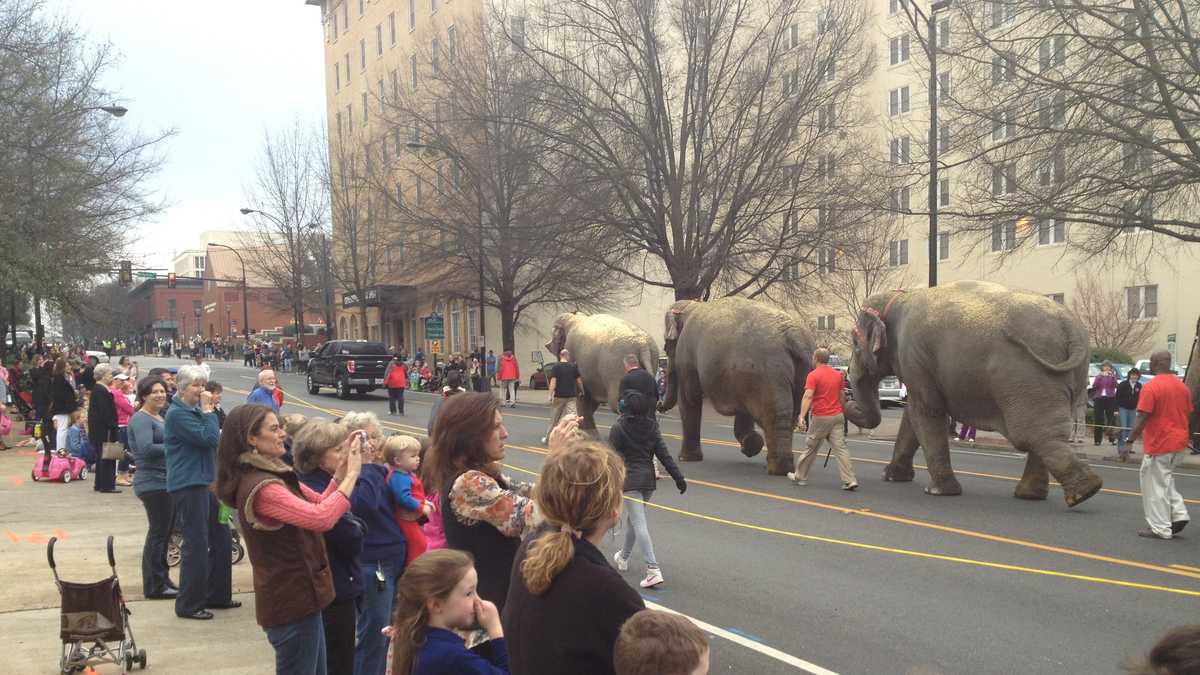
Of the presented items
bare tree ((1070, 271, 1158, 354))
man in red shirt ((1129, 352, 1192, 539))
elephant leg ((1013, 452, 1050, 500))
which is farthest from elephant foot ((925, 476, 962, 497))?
bare tree ((1070, 271, 1158, 354))

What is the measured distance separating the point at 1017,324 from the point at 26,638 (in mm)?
10306

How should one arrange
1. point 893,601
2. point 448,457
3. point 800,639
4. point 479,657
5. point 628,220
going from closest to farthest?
point 479,657 → point 448,457 → point 800,639 → point 893,601 → point 628,220

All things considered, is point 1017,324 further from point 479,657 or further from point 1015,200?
point 479,657

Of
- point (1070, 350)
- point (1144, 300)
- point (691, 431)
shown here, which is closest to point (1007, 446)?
point (691, 431)

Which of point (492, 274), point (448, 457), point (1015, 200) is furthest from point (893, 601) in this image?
point (492, 274)

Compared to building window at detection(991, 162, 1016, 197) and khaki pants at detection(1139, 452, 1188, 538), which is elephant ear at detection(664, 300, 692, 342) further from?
khaki pants at detection(1139, 452, 1188, 538)

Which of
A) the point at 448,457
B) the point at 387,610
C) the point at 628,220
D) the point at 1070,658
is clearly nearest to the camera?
the point at 448,457

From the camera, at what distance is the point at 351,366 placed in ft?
110

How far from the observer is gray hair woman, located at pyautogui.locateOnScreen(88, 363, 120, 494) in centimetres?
1216

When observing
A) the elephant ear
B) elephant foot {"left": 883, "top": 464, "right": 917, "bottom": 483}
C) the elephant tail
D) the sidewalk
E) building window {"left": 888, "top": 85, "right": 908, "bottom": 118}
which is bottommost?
the sidewalk

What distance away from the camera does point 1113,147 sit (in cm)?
1708

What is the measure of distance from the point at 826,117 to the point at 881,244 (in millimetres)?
6110

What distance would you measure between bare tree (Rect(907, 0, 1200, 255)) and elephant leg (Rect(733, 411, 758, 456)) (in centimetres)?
593

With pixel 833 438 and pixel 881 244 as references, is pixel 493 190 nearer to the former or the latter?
pixel 881 244
